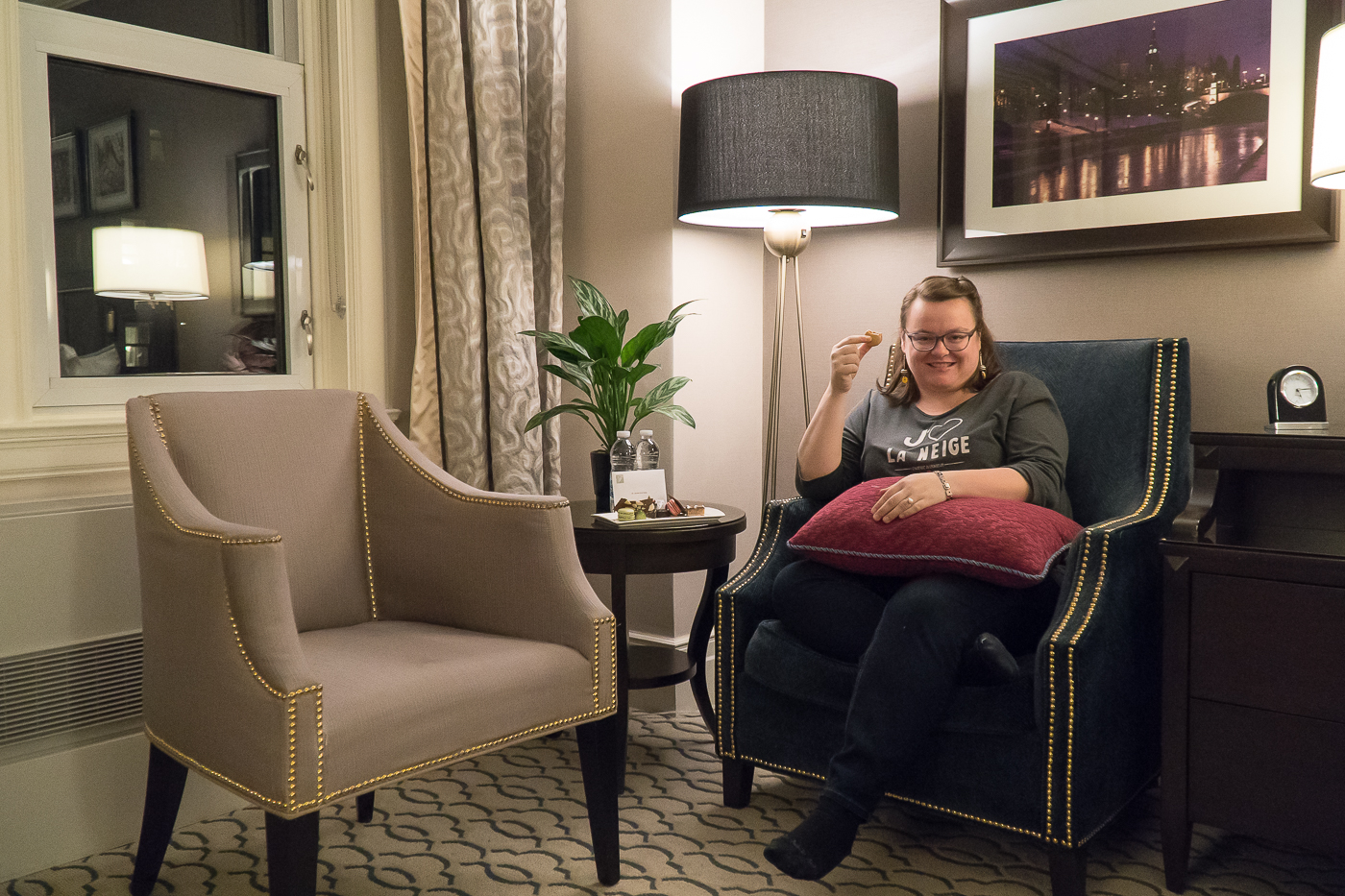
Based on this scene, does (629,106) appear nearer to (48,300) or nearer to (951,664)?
(48,300)

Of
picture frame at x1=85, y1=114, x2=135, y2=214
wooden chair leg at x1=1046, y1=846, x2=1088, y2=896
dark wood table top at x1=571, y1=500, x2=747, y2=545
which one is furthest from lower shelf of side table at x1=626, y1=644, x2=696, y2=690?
picture frame at x1=85, y1=114, x2=135, y2=214

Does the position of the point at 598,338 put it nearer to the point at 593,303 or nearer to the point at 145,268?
the point at 593,303

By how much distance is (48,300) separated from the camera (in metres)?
2.14

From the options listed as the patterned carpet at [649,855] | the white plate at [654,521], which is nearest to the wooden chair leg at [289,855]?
the patterned carpet at [649,855]

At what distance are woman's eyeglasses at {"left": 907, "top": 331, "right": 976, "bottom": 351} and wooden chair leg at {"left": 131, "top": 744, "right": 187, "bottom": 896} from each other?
1.56 m

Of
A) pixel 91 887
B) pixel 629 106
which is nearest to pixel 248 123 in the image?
pixel 629 106

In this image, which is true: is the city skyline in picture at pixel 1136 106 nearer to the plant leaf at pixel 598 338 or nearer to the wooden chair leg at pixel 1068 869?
the plant leaf at pixel 598 338

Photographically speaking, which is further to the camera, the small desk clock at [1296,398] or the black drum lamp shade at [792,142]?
the black drum lamp shade at [792,142]

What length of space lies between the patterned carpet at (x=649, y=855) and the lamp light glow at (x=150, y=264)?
1127mm

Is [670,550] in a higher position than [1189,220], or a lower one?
lower

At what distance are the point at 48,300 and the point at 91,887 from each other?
3.67 feet

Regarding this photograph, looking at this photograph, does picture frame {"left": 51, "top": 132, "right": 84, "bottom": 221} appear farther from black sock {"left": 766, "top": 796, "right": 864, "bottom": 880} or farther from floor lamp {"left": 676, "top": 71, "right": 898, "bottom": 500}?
black sock {"left": 766, "top": 796, "right": 864, "bottom": 880}

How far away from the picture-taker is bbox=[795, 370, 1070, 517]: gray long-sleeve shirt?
2.04 meters

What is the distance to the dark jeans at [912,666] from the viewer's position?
1.74 metres
